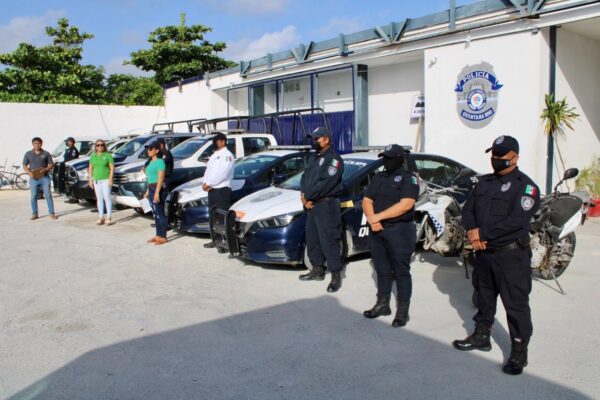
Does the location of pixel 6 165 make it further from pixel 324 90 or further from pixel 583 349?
pixel 583 349

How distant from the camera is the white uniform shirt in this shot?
7.52m

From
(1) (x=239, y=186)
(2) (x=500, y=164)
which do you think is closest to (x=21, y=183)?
(1) (x=239, y=186)

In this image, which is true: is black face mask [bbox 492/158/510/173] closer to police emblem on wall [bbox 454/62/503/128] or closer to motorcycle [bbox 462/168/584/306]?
motorcycle [bbox 462/168/584/306]

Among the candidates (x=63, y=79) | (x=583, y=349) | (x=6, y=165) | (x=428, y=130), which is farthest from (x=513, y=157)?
(x=63, y=79)

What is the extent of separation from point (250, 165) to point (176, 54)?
19.6 m

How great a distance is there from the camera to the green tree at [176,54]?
86.4 ft

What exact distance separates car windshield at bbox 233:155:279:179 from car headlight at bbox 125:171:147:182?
8.14 ft

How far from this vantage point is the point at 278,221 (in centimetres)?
645

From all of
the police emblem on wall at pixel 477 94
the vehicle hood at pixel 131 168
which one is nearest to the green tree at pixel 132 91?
the vehicle hood at pixel 131 168

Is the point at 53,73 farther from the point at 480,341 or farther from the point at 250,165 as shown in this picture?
the point at 480,341

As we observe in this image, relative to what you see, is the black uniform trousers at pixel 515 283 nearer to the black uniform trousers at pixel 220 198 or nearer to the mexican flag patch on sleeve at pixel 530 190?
the mexican flag patch on sleeve at pixel 530 190

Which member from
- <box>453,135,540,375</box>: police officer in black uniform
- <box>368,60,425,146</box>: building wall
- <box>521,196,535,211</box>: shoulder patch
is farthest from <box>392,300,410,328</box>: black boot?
<box>368,60,425,146</box>: building wall

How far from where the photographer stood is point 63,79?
26.0m

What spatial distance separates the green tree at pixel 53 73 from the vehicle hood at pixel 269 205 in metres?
21.2
